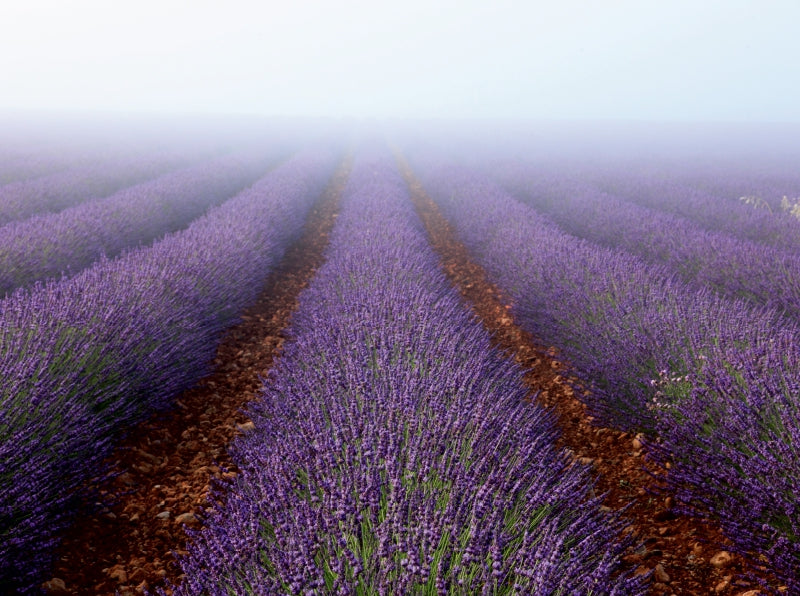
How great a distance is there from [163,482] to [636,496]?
2.12 metres

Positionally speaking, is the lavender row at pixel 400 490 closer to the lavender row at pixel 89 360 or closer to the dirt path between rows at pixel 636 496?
the dirt path between rows at pixel 636 496

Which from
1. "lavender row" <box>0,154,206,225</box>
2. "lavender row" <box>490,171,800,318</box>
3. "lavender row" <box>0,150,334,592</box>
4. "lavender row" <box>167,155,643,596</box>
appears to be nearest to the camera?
"lavender row" <box>167,155,643,596</box>

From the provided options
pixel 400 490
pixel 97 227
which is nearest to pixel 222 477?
pixel 400 490

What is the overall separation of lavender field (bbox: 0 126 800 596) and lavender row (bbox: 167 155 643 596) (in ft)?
0.04

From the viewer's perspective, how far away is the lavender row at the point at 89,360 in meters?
1.79

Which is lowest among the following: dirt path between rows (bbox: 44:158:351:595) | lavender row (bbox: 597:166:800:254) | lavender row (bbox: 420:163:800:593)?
dirt path between rows (bbox: 44:158:351:595)

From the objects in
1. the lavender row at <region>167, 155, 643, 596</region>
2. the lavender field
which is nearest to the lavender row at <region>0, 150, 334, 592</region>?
the lavender field

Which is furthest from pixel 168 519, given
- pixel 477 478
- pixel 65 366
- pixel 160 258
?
pixel 160 258

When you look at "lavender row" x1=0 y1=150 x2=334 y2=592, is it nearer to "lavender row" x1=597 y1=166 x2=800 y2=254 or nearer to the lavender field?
the lavender field

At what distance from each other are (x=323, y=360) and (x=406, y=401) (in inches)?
31.3

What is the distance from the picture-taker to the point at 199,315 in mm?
3680

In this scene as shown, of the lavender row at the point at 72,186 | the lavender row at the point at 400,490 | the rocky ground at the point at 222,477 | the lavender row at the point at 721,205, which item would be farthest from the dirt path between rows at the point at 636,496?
the lavender row at the point at 72,186

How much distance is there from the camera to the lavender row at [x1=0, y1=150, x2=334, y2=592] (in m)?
1.79

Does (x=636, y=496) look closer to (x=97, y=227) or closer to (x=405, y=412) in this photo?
(x=405, y=412)
